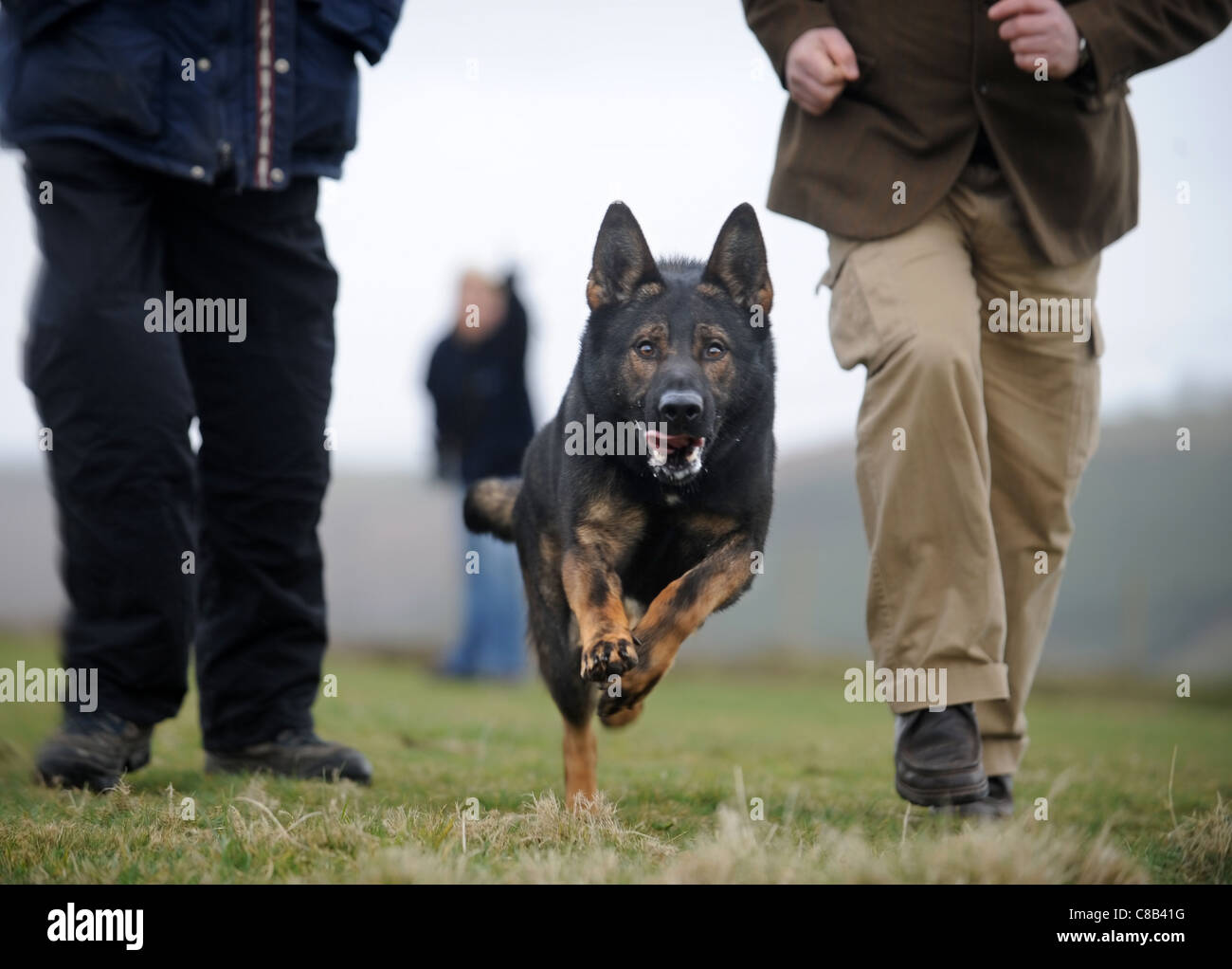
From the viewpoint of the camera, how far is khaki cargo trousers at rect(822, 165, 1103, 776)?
11.3 ft

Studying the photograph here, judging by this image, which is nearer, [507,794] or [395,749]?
[507,794]

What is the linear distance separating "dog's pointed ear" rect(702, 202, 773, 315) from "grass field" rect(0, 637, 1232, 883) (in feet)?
4.84

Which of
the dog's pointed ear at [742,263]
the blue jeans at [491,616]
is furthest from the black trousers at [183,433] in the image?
the blue jeans at [491,616]

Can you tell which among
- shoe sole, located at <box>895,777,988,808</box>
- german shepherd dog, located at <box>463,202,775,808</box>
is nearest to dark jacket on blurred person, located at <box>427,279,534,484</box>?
german shepherd dog, located at <box>463,202,775,808</box>

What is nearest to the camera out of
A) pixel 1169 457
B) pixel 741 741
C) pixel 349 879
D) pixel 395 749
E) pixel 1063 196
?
pixel 349 879

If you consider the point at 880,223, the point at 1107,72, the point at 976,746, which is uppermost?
the point at 1107,72

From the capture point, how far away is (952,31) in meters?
3.50

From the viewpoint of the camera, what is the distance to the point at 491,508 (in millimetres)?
4477

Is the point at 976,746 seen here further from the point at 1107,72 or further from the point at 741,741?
the point at 741,741

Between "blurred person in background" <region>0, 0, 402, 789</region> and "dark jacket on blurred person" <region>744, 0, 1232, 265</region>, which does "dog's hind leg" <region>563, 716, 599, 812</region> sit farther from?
"dark jacket on blurred person" <region>744, 0, 1232, 265</region>
